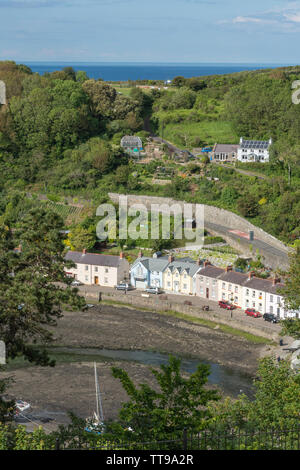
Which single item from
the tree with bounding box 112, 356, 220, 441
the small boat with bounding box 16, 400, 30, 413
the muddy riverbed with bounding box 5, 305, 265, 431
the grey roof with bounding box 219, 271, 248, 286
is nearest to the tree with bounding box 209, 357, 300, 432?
the tree with bounding box 112, 356, 220, 441

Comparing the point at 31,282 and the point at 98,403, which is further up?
the point at 31,282

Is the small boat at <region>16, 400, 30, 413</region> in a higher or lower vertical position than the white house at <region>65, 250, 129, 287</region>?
lower

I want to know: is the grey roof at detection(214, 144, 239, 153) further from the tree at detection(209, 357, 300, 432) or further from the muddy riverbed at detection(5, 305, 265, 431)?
the tree at detection(209, 357, 300, 432)

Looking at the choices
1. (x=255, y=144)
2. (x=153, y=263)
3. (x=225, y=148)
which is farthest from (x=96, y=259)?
(x=255, y=144)

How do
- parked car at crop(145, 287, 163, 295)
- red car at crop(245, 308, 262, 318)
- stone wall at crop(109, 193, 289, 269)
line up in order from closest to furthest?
1. red car at crop(245, 308, 262, 318)
2. parked car at crop(145, 287, 163, 295)
3. stone wall at crop(109, 193, 289, 269)

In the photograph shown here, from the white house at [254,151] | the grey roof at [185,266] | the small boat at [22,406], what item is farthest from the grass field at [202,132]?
the small boat at [22,406]

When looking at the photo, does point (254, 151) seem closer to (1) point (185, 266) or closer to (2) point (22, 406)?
(1) point (185, 266)
